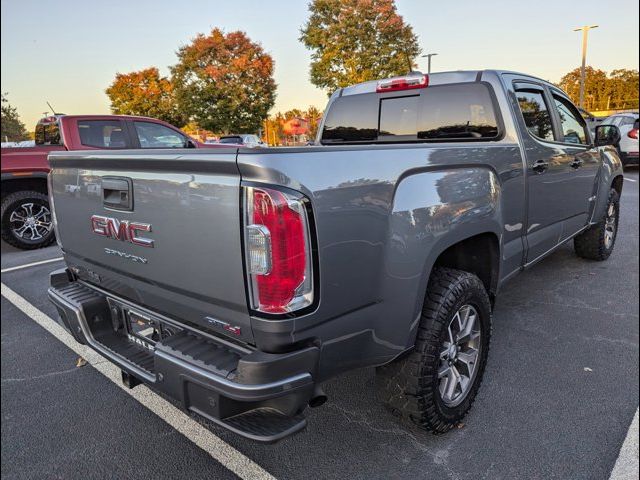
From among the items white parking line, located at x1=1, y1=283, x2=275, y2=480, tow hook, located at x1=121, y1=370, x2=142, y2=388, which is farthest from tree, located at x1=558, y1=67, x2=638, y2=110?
A: tow hook, located at x1=121, y1=370, x2=142, y2=388

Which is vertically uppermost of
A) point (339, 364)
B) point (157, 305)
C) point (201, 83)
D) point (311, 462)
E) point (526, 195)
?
point (201, 83)

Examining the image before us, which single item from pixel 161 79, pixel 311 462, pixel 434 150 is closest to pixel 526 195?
pixel 434 150

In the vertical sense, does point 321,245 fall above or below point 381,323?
above

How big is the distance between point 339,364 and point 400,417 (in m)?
0.69

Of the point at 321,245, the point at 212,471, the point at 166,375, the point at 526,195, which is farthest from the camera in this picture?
the point at 526,195

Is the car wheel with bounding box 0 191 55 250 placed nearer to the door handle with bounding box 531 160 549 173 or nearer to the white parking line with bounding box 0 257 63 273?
the white parking line with bounding box 0 257 63 273

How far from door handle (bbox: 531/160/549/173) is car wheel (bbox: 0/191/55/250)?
6.48m

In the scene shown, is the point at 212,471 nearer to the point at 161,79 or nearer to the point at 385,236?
the point at 385,236

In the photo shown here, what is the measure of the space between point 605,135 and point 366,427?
3912 mm

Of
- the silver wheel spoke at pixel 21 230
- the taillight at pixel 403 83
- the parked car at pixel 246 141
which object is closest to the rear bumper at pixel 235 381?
the parked car at pixel 246 141

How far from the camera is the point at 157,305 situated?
6.86 feet

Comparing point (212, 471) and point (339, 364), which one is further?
point (212, 471)

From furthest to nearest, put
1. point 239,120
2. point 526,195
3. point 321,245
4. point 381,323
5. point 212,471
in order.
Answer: point 526,195 < point 239,120 < point 212,471 < point 381,323 < point 321,245

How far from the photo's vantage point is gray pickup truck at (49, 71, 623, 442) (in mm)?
1631
